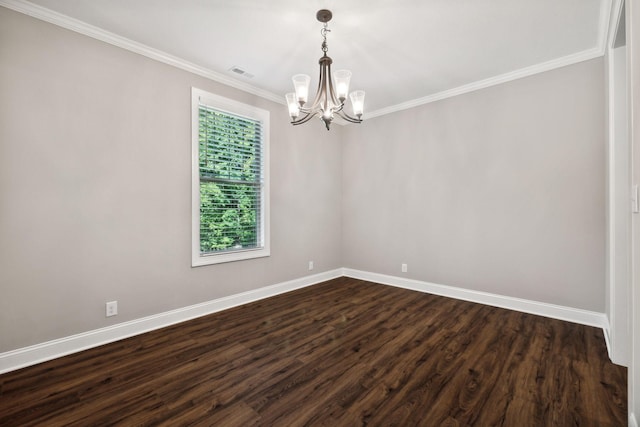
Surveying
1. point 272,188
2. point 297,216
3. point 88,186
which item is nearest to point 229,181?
point 272,188

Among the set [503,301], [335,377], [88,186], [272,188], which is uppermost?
[272,188]

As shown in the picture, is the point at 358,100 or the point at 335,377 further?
the point at 358,100

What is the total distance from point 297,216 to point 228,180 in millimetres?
1231

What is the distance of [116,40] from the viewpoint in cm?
261

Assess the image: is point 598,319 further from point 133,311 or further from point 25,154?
point 25,154

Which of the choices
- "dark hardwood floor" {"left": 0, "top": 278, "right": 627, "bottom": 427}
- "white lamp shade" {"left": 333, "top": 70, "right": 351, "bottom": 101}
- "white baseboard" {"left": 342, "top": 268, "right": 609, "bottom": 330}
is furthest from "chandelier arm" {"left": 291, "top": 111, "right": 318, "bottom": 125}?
"white baseboard" {"left": 342, "top": 268, "right": 609, "bottom": 330}

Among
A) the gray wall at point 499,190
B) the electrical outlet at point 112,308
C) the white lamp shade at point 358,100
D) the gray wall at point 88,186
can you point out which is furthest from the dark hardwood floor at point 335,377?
the white lamp shade at point 358,100

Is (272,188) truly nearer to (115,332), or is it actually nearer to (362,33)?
(362,33)

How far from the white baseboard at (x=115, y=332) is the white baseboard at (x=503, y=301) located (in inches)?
72.9

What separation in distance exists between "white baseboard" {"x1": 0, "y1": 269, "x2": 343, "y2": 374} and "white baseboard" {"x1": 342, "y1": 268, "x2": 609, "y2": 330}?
1852 millimetres

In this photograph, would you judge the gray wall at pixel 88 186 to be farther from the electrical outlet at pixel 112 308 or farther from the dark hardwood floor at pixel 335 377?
the dark hardwood floor at pixel 335 377

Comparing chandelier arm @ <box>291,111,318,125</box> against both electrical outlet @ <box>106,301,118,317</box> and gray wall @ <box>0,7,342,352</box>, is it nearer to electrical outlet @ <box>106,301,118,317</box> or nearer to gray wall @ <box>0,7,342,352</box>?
gray wall @ <box>0,7,342,352</box>

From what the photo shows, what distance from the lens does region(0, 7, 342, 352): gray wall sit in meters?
2.16

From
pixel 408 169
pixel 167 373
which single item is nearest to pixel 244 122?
pixel 408 169
